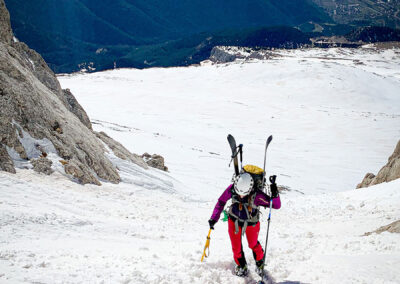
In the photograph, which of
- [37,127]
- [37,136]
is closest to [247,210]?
[37,136]

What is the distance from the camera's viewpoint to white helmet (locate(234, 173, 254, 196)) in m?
5.64

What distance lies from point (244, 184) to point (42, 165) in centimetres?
766

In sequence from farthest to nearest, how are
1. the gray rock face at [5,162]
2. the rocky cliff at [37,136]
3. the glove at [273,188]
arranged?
the rocky cliff at [37,136] → the gray rock face at [5,162] → the glove at [273,188]

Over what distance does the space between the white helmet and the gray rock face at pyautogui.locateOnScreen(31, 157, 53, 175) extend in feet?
24.5

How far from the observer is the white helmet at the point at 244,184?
5637 mm

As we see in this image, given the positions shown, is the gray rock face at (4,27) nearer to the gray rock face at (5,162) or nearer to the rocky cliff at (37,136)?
the rocky cliff at (37,136)

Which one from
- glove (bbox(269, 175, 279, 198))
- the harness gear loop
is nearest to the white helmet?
the harness gear loop

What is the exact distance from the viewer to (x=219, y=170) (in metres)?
26.1

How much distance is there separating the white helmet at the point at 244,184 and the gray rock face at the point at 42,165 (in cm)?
748

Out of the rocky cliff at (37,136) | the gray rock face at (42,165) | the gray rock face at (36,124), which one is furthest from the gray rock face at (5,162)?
the gray rock face at (42,165)

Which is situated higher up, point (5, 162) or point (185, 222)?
point (5, 162)

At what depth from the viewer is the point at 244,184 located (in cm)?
565

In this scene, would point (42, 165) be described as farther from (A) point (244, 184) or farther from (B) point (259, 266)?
(B) point (259, 266)

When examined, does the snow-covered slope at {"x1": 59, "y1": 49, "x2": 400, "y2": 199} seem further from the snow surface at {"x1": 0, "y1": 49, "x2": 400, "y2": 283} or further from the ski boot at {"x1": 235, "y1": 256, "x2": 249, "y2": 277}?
the ski boot at {"x1": 235, "y1": 256, "x2": 249, "y2": 277}
